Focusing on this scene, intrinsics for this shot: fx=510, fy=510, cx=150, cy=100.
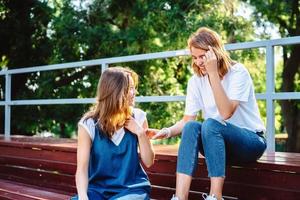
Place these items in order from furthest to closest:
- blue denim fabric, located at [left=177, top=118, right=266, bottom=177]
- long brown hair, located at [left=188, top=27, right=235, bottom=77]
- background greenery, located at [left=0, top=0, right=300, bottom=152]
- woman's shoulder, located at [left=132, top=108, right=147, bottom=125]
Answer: background greenery, located at [left=0, top=0, right=300, bottom=152]
woman's shoulder, located at [left=132, top=108, right=147, bottom=125]
long brown hair, located at [left=188, top=27, right=235, bottom=77]
blue denim fabric, located at [left=177, top=118, right=266, bottom=177]

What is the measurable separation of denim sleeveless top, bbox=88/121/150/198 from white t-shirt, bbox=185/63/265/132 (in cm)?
48

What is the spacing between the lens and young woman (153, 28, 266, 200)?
95.8 inches

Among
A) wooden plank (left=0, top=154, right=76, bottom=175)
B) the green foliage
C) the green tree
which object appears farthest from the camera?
the green tree

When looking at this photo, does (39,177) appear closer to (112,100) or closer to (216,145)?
(112,100)

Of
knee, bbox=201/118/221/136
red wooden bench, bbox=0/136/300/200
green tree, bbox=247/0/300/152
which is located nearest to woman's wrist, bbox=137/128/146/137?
knee, bbox=201/118/221/136

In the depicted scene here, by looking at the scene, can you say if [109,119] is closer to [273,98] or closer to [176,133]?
[176,133]

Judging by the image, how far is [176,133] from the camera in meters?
2.90

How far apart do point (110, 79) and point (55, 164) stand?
1736 millimetres

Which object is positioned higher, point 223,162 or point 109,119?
point 109,119

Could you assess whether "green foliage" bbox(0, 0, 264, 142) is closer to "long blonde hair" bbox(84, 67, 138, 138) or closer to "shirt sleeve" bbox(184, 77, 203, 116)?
"shirt sleeve" bbox(184, 77, 203, 116)

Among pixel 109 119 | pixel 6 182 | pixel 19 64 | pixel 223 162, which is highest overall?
pixel 19 64

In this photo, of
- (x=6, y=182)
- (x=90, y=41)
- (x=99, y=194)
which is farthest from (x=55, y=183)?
(x=90, y=41)

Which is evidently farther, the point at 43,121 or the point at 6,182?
the point at 43,121

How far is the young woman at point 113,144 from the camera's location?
2600mm
